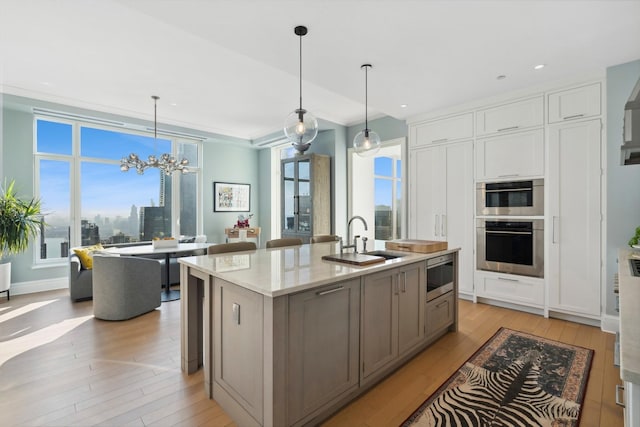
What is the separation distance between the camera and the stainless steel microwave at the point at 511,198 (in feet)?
11.9

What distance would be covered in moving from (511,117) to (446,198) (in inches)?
49.7

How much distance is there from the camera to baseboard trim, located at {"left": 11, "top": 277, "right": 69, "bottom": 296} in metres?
4.52

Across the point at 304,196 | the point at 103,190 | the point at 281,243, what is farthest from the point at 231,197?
the point at 281,243

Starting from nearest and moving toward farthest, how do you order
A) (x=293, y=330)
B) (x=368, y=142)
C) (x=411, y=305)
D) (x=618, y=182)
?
(x=293, y=330), (x=411, y=305), (x=618, y=182), (x=368, y=142)

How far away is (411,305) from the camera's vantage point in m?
2.45

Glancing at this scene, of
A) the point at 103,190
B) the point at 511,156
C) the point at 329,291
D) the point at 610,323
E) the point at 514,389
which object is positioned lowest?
the point at 514,389

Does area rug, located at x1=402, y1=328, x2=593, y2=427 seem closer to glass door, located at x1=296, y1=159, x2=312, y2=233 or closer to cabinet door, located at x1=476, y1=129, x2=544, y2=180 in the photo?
cabinet door, located at x1=476, y1=129, x2=544, y2=180

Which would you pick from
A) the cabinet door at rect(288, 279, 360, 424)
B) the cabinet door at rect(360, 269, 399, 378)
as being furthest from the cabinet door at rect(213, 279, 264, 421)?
the cabinet door at rect(360, 269, 399, 378)

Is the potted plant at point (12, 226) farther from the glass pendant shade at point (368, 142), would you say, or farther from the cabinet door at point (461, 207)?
the cabinet door at point (461, 207)

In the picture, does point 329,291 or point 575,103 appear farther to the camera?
point 575,103

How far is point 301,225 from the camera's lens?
19.0 feet

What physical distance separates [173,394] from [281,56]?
9.51 feet

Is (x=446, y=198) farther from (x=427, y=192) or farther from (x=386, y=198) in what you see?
(x=386, y=198)

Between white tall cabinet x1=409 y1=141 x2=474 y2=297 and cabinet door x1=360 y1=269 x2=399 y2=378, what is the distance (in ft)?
7.90
